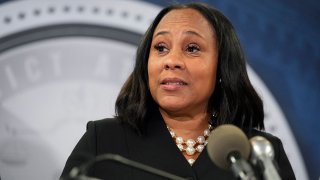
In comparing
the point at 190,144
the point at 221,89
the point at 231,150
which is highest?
the point at 231,150

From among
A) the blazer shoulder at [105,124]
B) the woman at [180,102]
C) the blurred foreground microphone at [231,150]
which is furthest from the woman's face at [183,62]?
the blurred foreground microphone at [231,150]

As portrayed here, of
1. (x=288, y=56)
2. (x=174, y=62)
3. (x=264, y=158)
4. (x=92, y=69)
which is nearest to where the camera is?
(x=264, y=158)

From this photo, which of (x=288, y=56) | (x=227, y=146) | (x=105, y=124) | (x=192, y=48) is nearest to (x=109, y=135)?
(x=105, y=124)

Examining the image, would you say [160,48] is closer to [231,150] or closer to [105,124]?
[105,124]

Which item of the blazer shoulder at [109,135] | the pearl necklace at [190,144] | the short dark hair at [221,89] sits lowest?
the pearl necklace at [190,144]

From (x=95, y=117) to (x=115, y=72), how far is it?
0.18 meters

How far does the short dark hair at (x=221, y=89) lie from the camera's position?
1.73 m

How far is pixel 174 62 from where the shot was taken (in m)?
1.59

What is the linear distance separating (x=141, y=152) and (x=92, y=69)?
0.60m

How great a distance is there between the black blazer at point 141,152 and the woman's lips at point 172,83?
157 mm

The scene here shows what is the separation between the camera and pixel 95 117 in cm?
215

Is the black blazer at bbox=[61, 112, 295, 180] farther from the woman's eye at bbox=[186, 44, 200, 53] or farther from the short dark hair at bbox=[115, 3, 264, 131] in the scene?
the woman's eye at bbox=[186, 44, 200, 53]

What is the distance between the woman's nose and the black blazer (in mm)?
203

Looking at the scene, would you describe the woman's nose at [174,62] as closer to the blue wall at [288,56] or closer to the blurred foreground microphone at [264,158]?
the blurred foreground microphone at [264,158]
